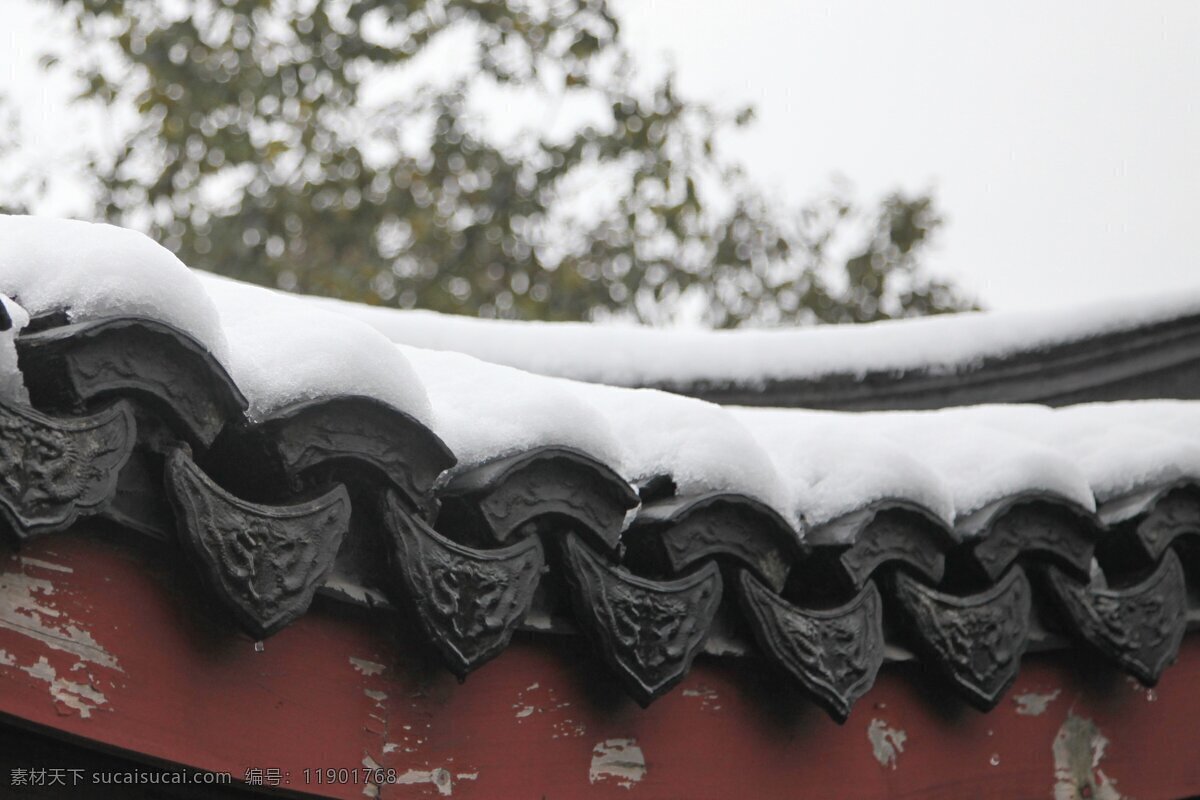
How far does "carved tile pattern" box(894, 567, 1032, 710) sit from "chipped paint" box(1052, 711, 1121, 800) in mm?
189

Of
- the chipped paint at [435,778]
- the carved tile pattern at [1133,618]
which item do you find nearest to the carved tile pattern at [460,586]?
the chipped paint at [435,778]

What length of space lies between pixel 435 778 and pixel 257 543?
268 millimetres

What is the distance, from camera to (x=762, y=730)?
1170mm

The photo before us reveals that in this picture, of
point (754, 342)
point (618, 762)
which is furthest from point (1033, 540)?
point (754, 342)

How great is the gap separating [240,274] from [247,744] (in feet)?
20.0

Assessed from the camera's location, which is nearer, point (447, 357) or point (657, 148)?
point (447, 357)

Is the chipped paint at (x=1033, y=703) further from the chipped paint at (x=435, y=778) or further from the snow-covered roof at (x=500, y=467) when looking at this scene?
the chipped paint at (x=435, y=778)

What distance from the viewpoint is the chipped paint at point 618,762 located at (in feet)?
3.50

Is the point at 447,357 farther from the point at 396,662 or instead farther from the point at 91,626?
the point at 91,626

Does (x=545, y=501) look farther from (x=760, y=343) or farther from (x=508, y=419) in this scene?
(x=760, y=343)

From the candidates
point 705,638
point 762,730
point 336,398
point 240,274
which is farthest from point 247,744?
point 240,274

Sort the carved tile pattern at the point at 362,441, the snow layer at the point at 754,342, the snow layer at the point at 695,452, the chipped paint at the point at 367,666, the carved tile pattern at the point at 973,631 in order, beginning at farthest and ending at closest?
1. the snow layer at the point at 754,342
2. the carved tile pattern at the point at 973,631
3. the snow layer at the point at 695,452
4. the chipped paint at the point at 367,666
5. the carved tile pattern at the point at 362,441

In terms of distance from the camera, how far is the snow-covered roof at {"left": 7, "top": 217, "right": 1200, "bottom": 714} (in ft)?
2.58

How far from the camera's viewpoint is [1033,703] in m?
1.33
